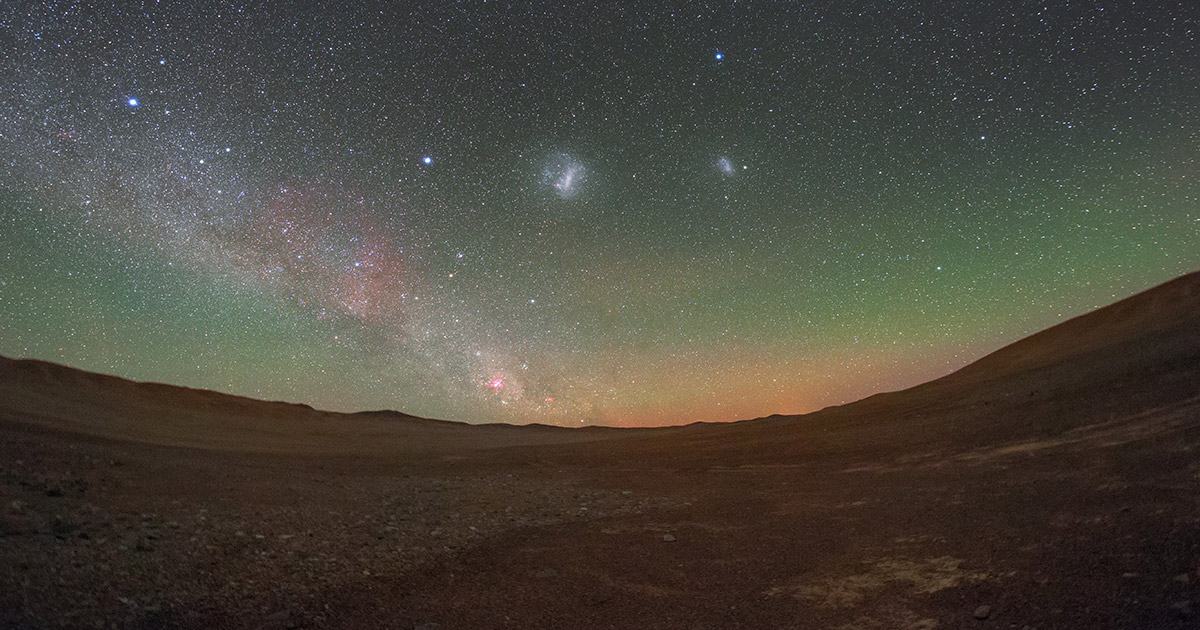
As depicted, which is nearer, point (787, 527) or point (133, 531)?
point (133, 531)

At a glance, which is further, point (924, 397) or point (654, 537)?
point (924, 397)

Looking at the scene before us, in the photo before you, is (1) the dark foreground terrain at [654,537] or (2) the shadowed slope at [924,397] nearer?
(1) the dark foreground terrain at [654,537]

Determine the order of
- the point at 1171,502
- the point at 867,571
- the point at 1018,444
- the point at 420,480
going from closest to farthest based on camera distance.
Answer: the point at 867,571
the point at 1171,502
the point at 1018,444
the point at 420,480

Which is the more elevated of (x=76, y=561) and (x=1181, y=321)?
(x=1181, y=321)

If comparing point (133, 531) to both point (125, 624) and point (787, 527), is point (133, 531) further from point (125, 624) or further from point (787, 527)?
point (787, 527)

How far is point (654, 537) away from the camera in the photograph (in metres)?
7.47

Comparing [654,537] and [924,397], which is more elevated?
[924,397]

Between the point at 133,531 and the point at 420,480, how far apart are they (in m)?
7.45

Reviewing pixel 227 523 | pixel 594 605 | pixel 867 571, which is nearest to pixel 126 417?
pixel 227 523

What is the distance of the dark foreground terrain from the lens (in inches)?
177

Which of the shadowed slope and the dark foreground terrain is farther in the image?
the shadowed slope

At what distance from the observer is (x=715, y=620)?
463cm

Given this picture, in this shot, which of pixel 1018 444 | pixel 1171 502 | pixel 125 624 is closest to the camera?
pixel 125 624

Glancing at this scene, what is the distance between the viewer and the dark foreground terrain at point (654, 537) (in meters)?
4.49
